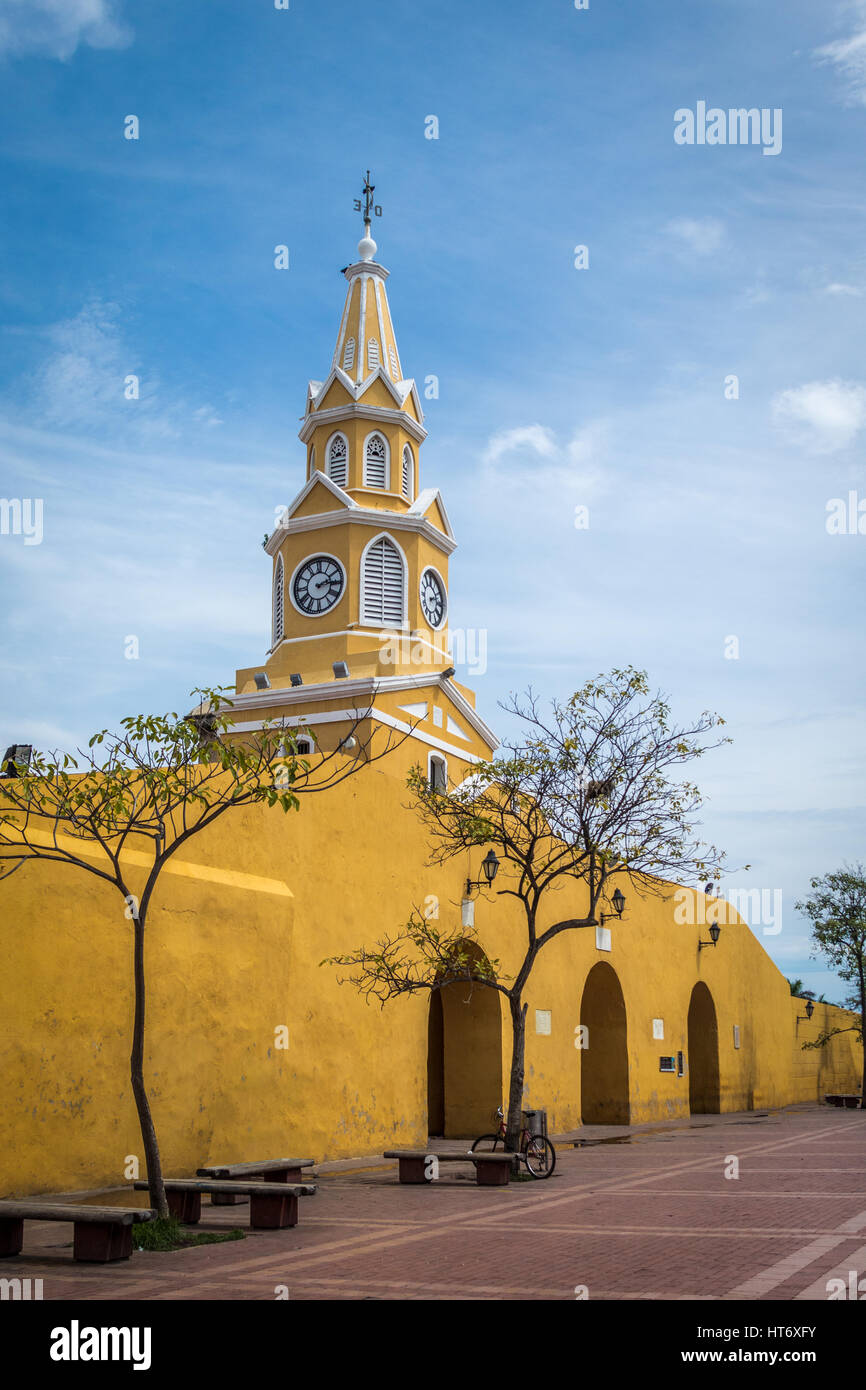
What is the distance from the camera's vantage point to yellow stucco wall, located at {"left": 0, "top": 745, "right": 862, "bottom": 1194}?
32.7ft

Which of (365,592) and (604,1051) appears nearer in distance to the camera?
(604,1051)

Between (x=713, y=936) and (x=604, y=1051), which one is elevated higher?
(x=713, y=936)

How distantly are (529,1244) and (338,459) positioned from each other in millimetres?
19020

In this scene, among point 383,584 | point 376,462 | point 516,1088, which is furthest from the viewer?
point 376,462

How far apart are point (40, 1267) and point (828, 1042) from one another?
123 feet

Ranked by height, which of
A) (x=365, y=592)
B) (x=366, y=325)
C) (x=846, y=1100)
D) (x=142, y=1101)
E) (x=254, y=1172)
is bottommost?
(x=846, y=1100)

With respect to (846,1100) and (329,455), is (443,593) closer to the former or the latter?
(329,455)

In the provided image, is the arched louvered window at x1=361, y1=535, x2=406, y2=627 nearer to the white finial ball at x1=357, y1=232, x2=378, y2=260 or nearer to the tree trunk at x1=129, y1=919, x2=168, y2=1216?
the white finial ball at x1=357, y1=232, x2=378, y2=260

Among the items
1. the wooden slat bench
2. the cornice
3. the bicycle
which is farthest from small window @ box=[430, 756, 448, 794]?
the wooden slat bench

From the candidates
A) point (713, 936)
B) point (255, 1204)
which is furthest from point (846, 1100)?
point (255, 1204)

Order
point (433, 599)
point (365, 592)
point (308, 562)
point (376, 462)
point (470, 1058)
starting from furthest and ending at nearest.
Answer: point (376, 462), point (433, 599), point (308, 562), point (365, 592), point (470, 1058)

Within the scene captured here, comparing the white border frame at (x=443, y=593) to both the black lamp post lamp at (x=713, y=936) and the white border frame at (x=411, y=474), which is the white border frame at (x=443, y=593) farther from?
the black lamp post lamp at (x=713, y=936)

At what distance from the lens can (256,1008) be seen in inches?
499
